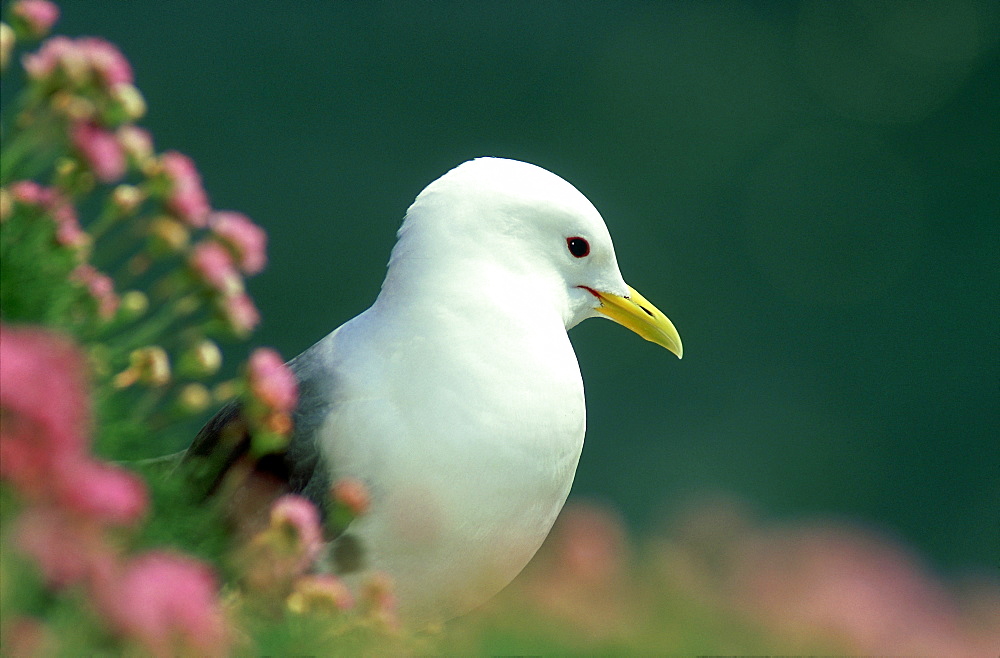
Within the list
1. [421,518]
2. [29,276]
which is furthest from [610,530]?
[29,276]

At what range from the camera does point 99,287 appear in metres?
1.34

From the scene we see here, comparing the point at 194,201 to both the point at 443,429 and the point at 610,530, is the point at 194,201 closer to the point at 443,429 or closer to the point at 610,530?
the point at 443,429

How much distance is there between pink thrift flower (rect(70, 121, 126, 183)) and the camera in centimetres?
122

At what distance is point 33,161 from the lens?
133 centimetres

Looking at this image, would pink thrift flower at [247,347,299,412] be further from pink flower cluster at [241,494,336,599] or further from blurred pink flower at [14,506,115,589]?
blurred pink flower at [14,506,115,589]

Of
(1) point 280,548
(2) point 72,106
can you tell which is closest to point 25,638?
(1) point 280,548

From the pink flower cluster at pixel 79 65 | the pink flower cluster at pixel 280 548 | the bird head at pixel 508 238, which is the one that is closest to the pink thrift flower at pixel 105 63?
the pink flower cluster at pixel 79 65

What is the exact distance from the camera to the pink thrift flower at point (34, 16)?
1289 millimetres

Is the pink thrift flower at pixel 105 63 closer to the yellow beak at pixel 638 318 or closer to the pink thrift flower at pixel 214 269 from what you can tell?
the pink thrift flower at pixel 214 269

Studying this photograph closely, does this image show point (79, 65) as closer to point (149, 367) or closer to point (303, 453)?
point (149, 367)

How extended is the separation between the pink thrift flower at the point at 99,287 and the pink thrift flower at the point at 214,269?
0.15m

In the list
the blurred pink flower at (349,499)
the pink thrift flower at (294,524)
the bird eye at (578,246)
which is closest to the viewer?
the pink thrift flower at (294,524)

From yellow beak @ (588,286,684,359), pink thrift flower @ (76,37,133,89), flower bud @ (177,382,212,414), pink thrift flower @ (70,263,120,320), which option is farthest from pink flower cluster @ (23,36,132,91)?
yellow beak @ (588,286,684,359)

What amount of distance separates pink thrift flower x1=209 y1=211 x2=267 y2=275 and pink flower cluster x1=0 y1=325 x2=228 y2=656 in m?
0.38
